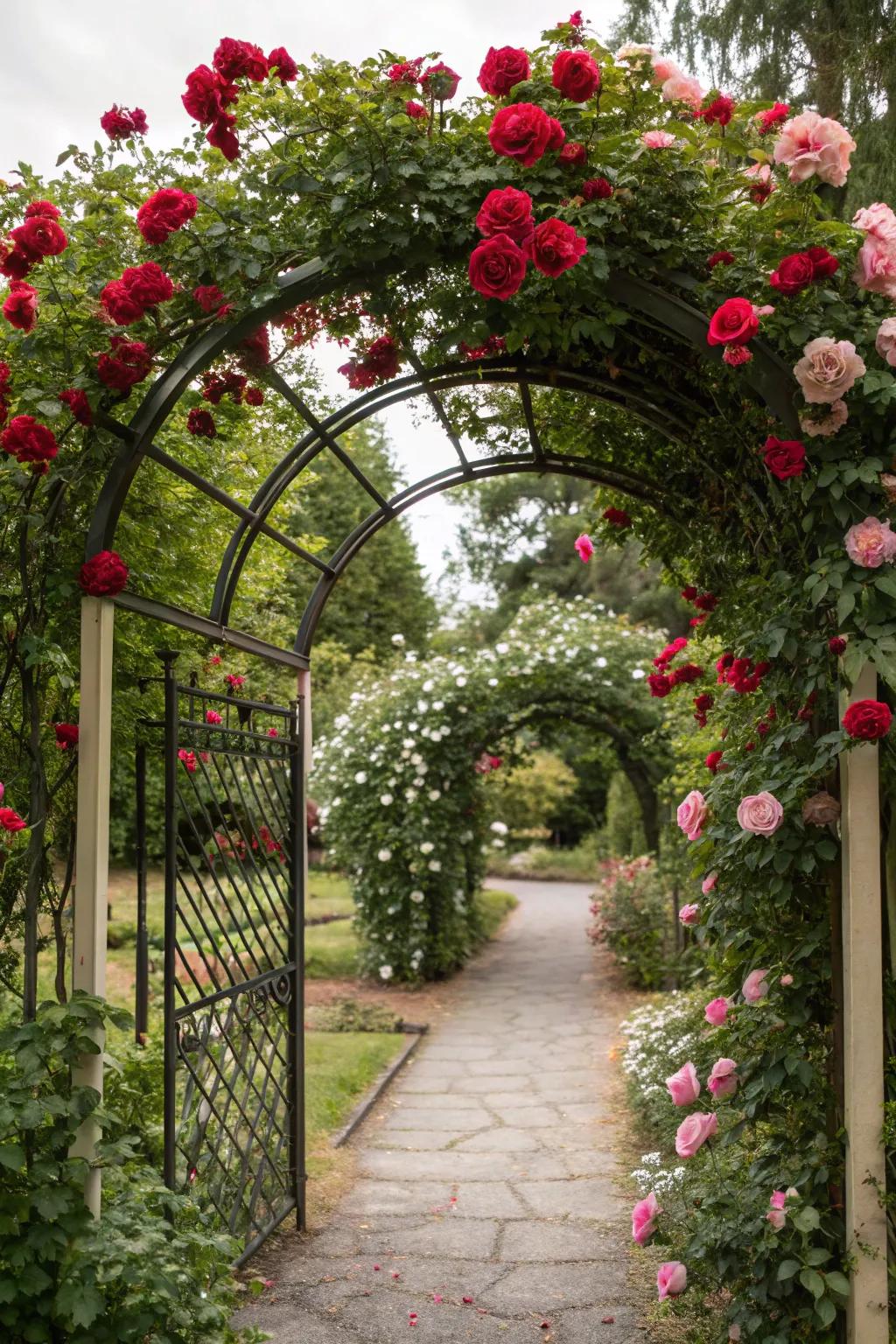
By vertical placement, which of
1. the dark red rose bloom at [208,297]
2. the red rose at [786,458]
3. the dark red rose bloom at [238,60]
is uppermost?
the dark red rose bloom at [238,60]

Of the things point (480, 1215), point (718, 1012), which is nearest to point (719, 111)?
point (718, 1012)

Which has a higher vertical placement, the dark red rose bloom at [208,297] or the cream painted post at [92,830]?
the dark red rose bloom at [208,297]

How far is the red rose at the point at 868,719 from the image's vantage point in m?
2.20

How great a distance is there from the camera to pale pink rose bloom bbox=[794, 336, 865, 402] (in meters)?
2.32

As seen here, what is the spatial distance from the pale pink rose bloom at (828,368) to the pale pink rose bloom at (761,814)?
0.90 m

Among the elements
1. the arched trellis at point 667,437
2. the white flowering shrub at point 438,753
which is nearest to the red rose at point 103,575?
the arched trellis at point 667,437

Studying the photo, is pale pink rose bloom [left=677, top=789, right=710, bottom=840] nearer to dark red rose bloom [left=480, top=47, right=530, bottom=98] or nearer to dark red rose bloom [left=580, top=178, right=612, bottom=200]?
dark red rose bloom [left=580, top=178, right=612, bottom=200]

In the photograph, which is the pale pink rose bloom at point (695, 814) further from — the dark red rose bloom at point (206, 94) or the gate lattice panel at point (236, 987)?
the dark red rose bloom at point (206, 94)

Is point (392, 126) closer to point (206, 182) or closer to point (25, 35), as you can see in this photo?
point (206, 182)

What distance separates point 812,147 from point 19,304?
1.85 m

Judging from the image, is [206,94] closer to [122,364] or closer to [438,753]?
[122,364]

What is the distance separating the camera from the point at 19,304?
2.52m

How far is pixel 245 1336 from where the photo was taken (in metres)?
2.62

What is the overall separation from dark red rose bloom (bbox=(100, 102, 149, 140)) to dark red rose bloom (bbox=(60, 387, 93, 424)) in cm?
73
